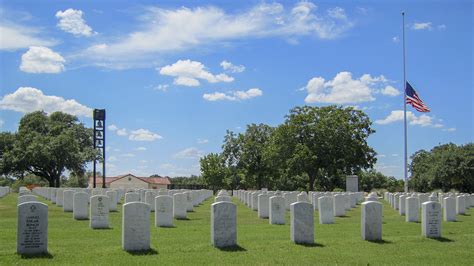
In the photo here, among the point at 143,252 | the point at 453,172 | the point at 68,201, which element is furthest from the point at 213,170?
the point at 143,252

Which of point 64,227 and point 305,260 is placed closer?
point 305,260

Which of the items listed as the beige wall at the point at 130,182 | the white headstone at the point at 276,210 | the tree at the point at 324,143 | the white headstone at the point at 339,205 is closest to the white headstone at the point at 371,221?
the white headstone at the point at 276,210

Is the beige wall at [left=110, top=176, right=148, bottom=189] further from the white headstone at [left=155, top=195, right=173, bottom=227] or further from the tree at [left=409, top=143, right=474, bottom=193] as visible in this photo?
the white headstone at [left=155, top=195, right=173, bottom=227]

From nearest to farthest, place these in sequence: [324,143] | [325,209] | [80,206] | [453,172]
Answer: [325,209] < [80,206] < [324,143] < [453,172]

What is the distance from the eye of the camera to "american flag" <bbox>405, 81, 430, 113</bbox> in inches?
1548

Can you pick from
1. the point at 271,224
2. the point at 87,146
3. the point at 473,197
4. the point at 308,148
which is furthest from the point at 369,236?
the point at 87,146

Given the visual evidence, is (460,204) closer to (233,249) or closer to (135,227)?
(233,249)

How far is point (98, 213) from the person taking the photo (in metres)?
16.4

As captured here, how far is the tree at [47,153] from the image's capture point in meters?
60.7

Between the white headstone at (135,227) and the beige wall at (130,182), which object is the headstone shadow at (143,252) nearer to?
the white headstone at (135,227)

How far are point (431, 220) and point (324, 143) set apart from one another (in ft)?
124

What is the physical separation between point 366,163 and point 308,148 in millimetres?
6087

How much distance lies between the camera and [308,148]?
5278cm

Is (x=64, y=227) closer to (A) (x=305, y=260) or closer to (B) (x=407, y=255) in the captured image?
(A) (x=305, y=260)
